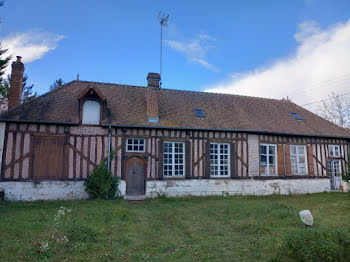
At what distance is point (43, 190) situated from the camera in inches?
415

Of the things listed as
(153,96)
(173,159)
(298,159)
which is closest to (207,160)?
(173,159)

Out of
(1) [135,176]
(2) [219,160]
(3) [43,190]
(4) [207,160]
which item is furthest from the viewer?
(2) [219,160]

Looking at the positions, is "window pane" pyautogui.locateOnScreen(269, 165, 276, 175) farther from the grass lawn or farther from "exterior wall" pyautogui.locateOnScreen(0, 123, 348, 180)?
the grass lawn

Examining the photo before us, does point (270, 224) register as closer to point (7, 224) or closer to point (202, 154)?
point (202, 154)

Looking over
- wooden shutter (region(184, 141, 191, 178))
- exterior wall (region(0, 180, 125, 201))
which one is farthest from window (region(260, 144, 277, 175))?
exterior wall (region(0, 180, 125, 201))

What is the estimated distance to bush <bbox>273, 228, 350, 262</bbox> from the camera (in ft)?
12.0

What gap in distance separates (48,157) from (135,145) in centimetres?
378

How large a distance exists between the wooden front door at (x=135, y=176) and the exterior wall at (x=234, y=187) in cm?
40

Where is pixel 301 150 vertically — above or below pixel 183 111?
below

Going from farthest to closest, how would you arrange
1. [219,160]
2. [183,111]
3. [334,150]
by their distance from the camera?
[334,150] < [183,111] < [219,160]

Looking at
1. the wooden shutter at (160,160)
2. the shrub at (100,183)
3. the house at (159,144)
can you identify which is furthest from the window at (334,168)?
the shrub at (100,183)

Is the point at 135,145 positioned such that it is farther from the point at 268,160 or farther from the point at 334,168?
the point at 334,168

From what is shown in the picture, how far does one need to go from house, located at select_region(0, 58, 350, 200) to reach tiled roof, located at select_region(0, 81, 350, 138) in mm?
52

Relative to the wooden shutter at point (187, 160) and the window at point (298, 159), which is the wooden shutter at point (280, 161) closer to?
the window at point (298, 159)
